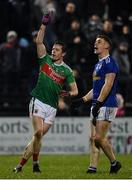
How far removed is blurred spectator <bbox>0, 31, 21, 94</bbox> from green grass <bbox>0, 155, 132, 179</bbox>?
159 inches

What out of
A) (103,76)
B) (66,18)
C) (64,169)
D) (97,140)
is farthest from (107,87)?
(66,18)

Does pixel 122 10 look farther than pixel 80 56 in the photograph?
Answer: Yes

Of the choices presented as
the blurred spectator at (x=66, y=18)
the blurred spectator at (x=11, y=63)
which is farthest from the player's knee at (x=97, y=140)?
the blurred spectator at (x=66, y=18)

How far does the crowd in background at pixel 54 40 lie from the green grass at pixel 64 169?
375cm

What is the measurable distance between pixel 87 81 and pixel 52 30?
2170mm

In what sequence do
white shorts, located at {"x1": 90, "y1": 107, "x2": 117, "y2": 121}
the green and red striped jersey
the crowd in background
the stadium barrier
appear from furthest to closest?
the crowd in background < the stadium barrier < the green and red striped jersey < white shorts, located at {"x1": 90, "y1": 107, "x2": 117, "y2": 121}

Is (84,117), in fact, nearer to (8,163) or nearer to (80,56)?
(80,56)

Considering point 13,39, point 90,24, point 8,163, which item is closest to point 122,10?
point 90,24

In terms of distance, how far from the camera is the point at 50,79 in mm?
14805

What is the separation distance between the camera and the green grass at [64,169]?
13.5m

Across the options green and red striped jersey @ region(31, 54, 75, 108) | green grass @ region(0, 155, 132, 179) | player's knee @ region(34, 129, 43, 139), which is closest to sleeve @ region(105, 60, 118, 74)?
green and red striped jersey @ region(31, 54, 75, 108)

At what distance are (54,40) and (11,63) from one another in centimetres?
152

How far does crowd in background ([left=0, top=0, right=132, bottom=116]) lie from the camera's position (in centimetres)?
2270

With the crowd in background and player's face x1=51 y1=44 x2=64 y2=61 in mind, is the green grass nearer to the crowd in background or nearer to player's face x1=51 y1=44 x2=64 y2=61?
player's face x1=51 y1=44 x2=64 y2=61
